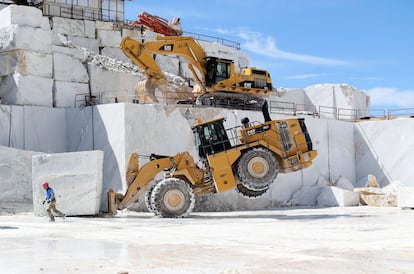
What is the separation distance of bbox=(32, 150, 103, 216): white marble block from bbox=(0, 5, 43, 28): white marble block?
10432mm

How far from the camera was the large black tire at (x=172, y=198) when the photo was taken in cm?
1994

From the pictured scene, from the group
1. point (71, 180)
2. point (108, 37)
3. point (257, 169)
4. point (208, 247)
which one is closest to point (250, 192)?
point (257, 169)

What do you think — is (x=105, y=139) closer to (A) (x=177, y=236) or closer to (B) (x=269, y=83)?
(B) (x=269, y=83)

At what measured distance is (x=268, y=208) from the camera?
27625 millimetres

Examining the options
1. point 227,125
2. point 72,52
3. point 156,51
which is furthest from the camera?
point 72,52

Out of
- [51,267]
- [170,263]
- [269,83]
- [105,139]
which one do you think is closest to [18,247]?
[51,267]

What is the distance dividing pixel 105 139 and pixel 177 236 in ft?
41.6

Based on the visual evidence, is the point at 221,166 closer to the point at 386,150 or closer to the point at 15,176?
the point at 15,176

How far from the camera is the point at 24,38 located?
28953 millimetres

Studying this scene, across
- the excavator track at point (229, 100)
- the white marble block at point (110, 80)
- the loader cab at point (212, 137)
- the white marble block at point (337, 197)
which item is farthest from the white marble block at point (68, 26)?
the loader cab at point (212, 137)

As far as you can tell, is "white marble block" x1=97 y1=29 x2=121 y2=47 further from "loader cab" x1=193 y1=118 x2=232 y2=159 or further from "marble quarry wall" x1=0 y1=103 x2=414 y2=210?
"loader cab" x1=193 y1=118 x2=232 y2=159

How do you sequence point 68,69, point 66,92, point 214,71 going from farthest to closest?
point 68,69, point 66,92, point 214,71

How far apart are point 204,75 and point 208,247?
17.6m

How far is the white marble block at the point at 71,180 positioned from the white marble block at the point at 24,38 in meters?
9.36
